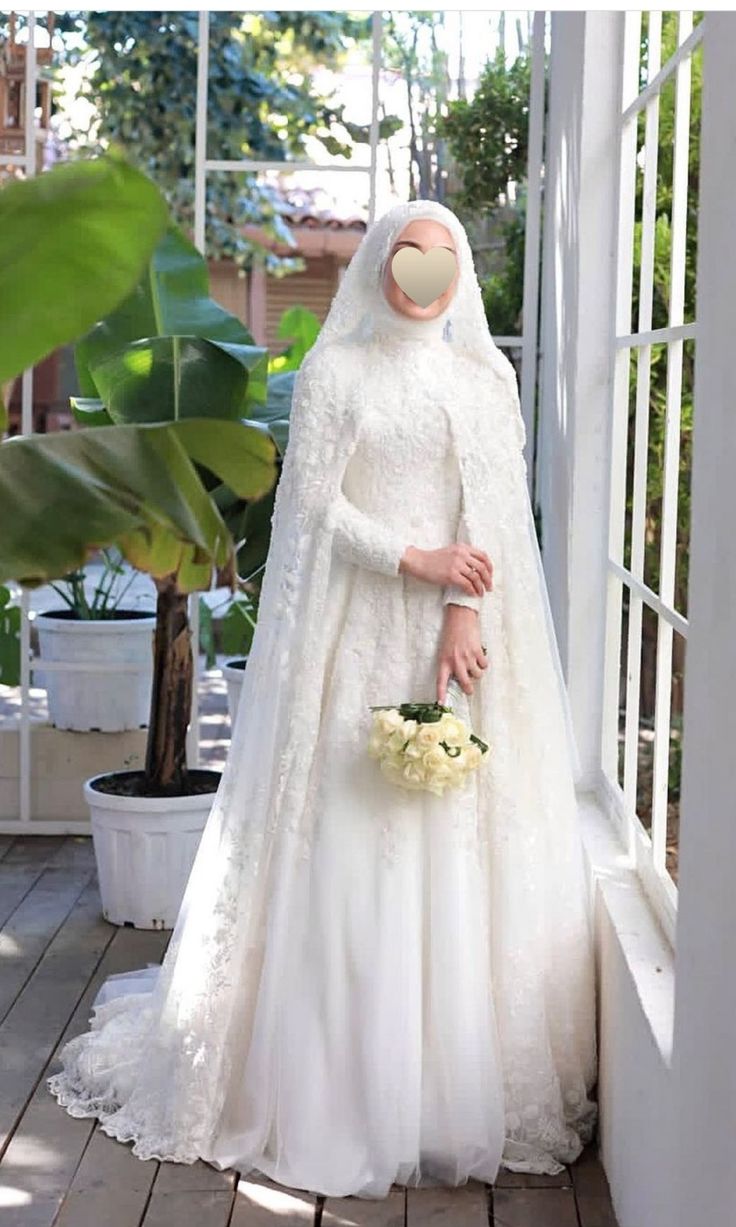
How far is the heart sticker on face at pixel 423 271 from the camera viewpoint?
3.02 m

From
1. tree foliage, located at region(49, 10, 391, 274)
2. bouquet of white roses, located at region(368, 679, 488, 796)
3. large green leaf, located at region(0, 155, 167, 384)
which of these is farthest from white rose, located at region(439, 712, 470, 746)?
tree foliage, located at region(49, 10, 391, 274)

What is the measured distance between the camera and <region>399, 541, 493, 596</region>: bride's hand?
3033 mm

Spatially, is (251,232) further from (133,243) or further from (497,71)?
(133,243)

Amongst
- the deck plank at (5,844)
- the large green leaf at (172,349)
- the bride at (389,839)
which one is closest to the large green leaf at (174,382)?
the large green leaf at (172,349)

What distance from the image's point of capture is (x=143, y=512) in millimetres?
1652

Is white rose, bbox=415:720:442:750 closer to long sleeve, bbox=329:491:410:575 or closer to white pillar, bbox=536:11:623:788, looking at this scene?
long sleeve, bbox=329:491:410:575

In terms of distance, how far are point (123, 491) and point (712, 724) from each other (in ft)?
2.69

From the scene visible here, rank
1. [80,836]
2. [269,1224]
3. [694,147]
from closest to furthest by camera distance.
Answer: [269,1224]
[694,147]
[80,836]

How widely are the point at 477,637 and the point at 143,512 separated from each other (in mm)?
1488

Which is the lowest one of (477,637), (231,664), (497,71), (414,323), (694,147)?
(231,664)

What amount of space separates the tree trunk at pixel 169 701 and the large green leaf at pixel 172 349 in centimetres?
57

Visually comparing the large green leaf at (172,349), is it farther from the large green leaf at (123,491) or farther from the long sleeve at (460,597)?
the large green leaf at (123,491)

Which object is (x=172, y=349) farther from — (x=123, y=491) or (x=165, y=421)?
(x=123, y=491)

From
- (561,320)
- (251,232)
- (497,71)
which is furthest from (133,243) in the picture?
(251,232)
